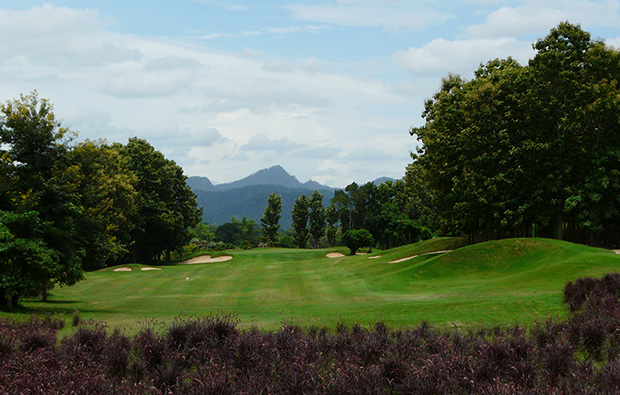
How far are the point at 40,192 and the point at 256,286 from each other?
47.9ft

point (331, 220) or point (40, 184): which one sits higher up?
point (40, 184)

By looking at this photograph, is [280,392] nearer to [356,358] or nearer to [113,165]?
[356,358]

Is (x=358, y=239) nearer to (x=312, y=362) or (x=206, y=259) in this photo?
(x=206, y=259)

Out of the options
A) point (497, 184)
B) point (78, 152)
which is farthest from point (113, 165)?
point (497, 184)

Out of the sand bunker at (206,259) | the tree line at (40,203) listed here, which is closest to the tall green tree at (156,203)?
the sand bunker at (206,259)

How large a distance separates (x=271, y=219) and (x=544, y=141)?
7322cm

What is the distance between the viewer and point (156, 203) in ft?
184

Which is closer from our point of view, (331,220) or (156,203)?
(156,203)

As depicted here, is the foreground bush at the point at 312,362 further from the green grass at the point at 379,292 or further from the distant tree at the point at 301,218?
the distant tree at the point at 301,218

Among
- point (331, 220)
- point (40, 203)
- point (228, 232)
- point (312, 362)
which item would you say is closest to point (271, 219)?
point (331, 220)

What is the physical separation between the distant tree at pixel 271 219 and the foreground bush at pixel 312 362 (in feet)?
297

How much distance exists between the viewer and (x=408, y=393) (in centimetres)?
627

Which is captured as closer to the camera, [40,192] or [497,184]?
[40,192]

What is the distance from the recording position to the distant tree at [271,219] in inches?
3968
